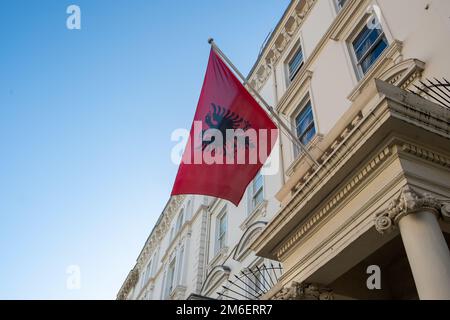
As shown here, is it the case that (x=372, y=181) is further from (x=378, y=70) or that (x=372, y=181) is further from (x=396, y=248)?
(x=378, y=70)

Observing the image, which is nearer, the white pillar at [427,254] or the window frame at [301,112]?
the white pillar at [427,254]

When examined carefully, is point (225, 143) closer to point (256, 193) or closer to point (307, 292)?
point (307, 292)

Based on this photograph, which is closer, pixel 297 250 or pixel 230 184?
pixel 297 250

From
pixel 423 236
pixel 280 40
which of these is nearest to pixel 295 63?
pixel 280 40

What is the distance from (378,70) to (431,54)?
59.0 inches

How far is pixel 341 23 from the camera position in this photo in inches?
474

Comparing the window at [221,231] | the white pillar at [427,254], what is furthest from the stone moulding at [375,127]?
the window at [221,231]

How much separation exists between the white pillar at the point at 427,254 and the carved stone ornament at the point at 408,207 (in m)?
0.07

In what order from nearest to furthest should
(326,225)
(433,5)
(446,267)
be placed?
(446,267) → (326,225) → (433,5)

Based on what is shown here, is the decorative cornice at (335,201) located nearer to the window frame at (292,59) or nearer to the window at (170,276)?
the window frame at (292,59)

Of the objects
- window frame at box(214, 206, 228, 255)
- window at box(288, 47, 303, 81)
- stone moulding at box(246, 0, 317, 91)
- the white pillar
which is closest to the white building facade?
the white pillar

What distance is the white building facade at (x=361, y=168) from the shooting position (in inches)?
208

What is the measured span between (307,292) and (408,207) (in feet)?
8.62
